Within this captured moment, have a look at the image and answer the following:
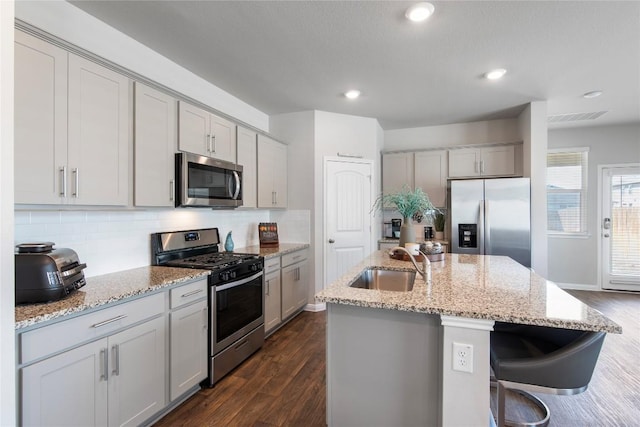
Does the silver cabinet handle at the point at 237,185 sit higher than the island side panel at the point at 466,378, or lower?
higher

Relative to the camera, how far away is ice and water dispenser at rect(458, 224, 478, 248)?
3.96m

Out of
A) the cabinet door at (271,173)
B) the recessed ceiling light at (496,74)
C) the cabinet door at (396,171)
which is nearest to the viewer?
the recessed ceiling light at (496,74)

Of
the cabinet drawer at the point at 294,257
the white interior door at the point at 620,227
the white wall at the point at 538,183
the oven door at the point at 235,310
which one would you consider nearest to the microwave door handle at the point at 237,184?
the oven door at the point at 235,310

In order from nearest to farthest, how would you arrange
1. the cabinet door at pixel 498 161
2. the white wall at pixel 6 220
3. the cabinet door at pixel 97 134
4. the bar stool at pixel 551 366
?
the white wall at pixel 6 220
the bar stool at pixel 551 366
the cabinet door at pixel 97 134
the cabinet door at pixel 498 161

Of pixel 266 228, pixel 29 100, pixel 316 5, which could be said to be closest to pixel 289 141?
pixel 266 228

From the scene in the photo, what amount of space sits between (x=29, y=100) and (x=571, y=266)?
6691 millimetres

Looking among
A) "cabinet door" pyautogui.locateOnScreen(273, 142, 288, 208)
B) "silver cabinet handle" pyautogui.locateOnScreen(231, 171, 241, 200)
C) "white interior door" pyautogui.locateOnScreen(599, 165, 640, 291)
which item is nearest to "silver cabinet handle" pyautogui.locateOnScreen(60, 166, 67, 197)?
"silver cabinet handle" pyautogui.locateOnScreen(231, 171, 241, 200)

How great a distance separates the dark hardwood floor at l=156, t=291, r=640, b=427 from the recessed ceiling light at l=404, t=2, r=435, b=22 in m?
2.69

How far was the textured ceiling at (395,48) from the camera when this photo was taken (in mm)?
2082

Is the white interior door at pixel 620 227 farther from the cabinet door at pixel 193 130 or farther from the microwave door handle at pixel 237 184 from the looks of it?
the cabinet door at pixel 193 130

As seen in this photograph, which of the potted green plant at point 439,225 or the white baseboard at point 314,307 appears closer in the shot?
the white baseboard at point 314,307

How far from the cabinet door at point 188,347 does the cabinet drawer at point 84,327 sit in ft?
0.66

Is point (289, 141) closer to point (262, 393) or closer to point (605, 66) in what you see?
point (262, 393)

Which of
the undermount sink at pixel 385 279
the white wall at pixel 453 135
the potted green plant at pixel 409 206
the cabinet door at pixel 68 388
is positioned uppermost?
the white wall at pixel 453 135
